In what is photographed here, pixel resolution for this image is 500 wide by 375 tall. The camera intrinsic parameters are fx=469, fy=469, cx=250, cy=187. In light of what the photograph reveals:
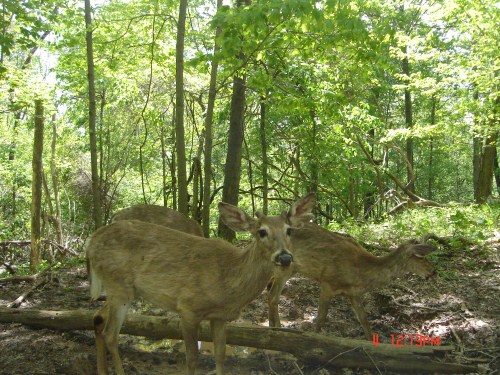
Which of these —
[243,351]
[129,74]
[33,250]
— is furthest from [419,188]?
[243,351]

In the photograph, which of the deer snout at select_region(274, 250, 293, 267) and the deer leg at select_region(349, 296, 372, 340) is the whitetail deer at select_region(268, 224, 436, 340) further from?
the deer snout at select_region(274, 250, 293, 267)

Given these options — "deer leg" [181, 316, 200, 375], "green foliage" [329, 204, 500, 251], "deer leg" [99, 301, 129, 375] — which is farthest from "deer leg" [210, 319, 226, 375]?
"green foliage" [329, 204, 500, 251]

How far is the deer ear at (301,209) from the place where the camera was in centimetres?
493

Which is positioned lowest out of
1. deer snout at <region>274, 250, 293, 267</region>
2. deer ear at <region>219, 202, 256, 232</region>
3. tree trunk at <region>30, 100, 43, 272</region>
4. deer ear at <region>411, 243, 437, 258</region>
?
deer ear at <region>411, 243, 437, 258</region>

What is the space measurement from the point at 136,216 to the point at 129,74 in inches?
323

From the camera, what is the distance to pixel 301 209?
5.04m

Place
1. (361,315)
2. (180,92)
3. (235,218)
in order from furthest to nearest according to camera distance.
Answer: (180,92) → (361,315) → (235,218)

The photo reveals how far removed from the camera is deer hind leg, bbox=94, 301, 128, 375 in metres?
4.57

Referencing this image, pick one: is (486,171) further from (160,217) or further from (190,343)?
(190,343)

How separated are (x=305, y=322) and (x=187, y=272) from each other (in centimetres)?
237

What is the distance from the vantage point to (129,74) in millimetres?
14133
